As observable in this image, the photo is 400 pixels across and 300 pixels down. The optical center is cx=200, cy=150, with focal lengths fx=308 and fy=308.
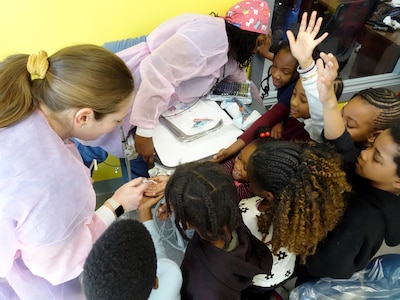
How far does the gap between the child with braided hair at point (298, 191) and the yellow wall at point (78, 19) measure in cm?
88

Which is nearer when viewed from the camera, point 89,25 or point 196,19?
point 196,19

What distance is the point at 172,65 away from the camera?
3.78 feet

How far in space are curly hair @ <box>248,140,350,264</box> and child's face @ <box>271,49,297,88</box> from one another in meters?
0.51

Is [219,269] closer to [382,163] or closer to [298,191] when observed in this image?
[298,191]

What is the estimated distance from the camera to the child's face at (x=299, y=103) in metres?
1.14

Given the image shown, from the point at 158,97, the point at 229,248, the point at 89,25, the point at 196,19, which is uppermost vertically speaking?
the point at 196,19

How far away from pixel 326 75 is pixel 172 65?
A: 546 millimetres

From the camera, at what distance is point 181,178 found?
79 centimetres

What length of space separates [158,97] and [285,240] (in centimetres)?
67

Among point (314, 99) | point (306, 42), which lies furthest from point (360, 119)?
point (306, 42)

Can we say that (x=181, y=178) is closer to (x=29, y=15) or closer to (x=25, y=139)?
(x=25, y=139)

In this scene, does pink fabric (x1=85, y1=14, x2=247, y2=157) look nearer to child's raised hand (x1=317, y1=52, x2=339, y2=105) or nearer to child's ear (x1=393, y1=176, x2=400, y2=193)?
child's raised hand (x1=317, y1=52, x2=339, y2=105)

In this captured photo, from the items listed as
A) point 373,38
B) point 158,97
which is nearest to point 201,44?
point 158,97

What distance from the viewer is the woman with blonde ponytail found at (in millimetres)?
686
